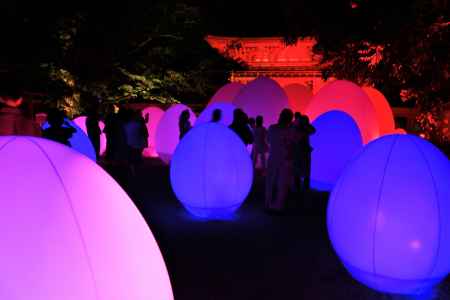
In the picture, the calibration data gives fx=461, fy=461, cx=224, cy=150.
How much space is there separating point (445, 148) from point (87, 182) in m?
11.6

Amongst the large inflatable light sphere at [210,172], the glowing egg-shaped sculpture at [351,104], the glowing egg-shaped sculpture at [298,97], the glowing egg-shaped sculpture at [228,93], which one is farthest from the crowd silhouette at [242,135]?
the glowing egg-shaped sculpture at [298,97]

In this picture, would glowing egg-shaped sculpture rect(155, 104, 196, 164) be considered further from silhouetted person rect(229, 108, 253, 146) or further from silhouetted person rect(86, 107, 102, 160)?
silhouetted person rect(229, 108, 253, 146)

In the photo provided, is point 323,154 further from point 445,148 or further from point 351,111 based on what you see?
point 445,148

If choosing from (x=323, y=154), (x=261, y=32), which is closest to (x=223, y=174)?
(x=323, y=154)

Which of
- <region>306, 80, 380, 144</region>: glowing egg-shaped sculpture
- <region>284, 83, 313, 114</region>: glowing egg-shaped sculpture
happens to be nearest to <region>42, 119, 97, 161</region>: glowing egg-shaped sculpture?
<region>306, 80, 380, 144</region>: glowing egg-shaped sculpture

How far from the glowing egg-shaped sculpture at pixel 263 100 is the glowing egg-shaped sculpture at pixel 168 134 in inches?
84.4

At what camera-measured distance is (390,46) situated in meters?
12.3

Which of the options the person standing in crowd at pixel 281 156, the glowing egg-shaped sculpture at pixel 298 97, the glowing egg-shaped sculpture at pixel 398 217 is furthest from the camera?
the glowing egg-shaped sculpture at pixel 298 97

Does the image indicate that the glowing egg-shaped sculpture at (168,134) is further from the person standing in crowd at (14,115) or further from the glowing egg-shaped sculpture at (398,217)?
the glowing egg-shaped sculpture at (398,217)

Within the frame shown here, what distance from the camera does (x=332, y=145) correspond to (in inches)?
401

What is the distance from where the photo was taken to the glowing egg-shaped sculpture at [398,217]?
469cm

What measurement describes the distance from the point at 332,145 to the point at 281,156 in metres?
2.57

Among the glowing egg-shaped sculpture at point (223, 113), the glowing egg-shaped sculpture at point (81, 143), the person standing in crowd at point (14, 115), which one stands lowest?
the glowing egg-shaped sculpture at point (81, 143)

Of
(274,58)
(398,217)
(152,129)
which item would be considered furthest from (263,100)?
(398,217)
